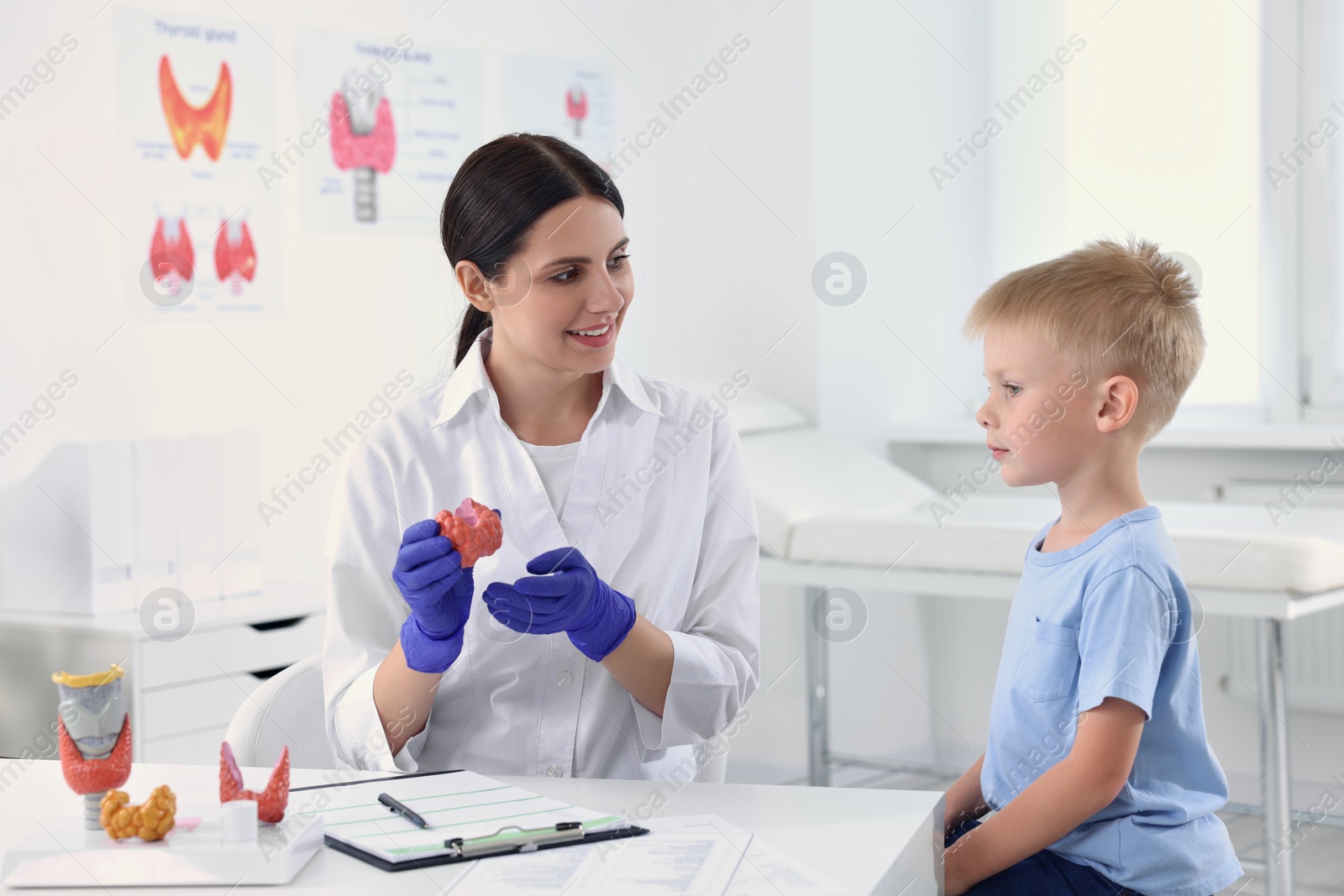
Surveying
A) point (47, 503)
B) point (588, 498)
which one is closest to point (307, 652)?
point (47, 503)

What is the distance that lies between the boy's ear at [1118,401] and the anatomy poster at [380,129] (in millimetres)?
1909

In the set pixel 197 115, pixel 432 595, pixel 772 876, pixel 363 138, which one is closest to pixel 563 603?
pixel 432 595

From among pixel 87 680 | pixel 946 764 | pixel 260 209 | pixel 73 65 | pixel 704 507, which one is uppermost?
pixel 73 65

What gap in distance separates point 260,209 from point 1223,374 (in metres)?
2.35

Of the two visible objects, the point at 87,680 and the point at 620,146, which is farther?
the point at 620,146

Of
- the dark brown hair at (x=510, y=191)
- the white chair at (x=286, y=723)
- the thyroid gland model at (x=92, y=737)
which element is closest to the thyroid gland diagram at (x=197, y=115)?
the dark brown hair at (x=510, y=191)

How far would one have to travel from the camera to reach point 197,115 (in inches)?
98.0

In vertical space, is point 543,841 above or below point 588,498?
below

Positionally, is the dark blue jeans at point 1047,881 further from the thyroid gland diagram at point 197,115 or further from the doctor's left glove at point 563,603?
the thyroid gland diagram at point 197,115

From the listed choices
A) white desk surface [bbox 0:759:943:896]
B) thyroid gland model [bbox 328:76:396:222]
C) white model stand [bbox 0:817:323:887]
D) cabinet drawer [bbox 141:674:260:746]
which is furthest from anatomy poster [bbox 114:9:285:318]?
white model stand [bbox 0:817:323:887]

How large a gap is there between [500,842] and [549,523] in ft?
1.58

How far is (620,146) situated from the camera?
3.33 meters

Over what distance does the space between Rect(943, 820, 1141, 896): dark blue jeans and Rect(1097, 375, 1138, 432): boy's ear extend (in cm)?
40

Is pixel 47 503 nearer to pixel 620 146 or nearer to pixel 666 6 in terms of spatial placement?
pixel 620 146
